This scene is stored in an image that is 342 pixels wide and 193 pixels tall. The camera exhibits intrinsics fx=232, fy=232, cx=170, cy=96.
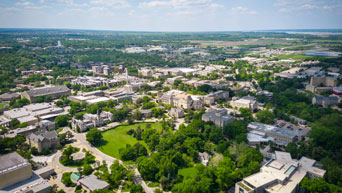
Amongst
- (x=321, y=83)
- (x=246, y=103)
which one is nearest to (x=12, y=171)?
(x=246, y=103)

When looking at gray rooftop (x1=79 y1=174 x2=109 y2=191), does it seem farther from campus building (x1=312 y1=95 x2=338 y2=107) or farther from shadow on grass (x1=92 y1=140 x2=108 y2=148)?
campus building (x1=312 y1=95 x2=338 y2=107)

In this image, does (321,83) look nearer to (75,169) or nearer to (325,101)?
(325,101)

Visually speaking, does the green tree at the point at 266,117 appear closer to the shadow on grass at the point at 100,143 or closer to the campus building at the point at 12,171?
the shadow on grass at the point at 100,143

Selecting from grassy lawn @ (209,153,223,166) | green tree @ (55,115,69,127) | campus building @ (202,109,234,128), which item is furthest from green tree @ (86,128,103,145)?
campus building @ (202,109,234,128)

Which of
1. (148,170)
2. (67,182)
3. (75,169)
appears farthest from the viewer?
(75,169)

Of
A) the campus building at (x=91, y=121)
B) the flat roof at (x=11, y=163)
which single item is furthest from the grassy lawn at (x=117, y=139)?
the flat roof at (x=11, y=163)

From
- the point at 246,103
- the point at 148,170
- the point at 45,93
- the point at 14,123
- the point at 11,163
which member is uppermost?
the point at 246,103
